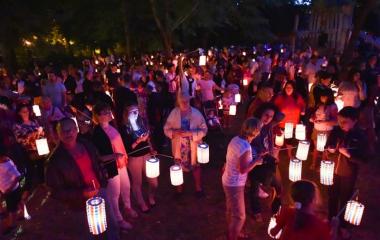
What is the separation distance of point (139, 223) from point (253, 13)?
89.8 feet

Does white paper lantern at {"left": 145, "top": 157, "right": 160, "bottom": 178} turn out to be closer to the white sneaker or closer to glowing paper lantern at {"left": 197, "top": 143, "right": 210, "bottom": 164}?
glowing paper lantern at {"left": 197, "top": 143, "right": 210, "bottom": 164}

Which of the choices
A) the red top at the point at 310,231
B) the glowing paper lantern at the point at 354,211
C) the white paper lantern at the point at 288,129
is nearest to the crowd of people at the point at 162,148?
the red top at the point at 310,231

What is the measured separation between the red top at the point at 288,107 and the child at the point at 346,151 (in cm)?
191

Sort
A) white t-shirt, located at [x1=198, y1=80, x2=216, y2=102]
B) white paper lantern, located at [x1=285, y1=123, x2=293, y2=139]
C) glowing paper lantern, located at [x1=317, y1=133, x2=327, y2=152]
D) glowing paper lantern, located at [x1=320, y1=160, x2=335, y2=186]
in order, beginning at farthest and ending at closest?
white t-shirt, located at [x1=198, y1=80, x2=216, y2=102]
white paper lantern, located at [x1=285, y1=123, x2=293, y2=139]
glowing paper lantern, located at [x1=317, y1=133, x2=327, y2=152]
glowing paper lantern, located at [x1=320, y1=160, x2=335, y2=186]

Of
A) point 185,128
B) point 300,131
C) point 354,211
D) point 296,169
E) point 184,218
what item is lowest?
point 184,218

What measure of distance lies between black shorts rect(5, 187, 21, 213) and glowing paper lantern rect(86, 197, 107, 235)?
1.88m

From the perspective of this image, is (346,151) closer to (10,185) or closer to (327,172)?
(327,172)

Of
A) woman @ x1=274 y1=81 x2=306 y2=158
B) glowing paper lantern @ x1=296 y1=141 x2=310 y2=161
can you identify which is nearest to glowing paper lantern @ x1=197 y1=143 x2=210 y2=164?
glowing paper lantern @ x1=296 y1=141 x2=310 y2=161

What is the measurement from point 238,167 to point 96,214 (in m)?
1.75

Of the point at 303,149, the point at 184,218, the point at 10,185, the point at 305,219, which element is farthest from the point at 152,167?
the point at 305,219

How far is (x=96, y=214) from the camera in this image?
415 cm

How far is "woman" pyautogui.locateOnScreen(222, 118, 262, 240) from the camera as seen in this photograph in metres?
4.51

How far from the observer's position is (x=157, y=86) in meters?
9.90

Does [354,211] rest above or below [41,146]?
below
